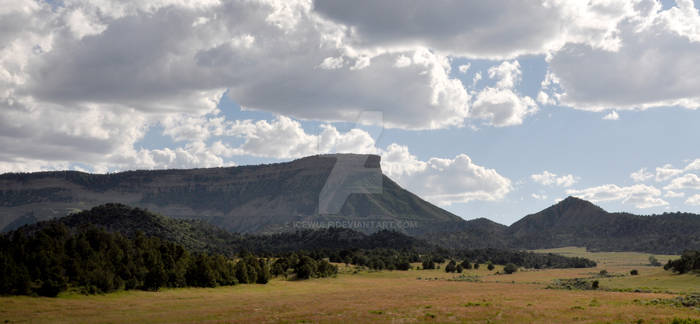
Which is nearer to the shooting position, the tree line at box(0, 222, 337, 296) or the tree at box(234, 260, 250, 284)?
the tree line at box(0, 222, 337, 296)

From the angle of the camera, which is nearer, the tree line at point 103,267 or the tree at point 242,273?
→ the tree line at point 103,267

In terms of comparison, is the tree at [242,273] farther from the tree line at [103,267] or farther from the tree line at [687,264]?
the tree line at [687,264]

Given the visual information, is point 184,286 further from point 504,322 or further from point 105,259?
point 504,322

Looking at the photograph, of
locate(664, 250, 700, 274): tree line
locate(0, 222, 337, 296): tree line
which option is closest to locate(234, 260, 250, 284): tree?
locate(0, 222, 337, 296): tree line

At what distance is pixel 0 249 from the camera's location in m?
89.3

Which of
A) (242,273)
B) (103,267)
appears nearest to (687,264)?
(242,273)

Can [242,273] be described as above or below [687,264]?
below

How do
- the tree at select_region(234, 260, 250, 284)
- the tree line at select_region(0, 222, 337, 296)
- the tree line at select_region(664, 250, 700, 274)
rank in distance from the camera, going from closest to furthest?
the tree line at select_region(0, 222, 337, 296) → the tree line at select_region(664, 250, 700, 274) → the tree at select_region(234, 260, 250, 284)

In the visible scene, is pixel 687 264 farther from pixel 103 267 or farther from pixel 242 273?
pixel 103 267

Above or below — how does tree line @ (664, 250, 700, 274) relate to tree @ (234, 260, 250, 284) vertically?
above

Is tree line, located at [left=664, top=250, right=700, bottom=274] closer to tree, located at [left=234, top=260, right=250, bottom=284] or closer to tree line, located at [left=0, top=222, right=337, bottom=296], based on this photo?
tree line, located at [left=0, top=222, right=337, bottom=296]

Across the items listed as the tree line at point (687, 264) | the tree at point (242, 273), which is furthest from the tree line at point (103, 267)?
the tree line at point (687, 264)

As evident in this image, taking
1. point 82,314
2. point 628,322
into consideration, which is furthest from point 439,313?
point 82,314

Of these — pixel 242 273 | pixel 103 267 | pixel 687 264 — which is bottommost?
pixel 242 273
